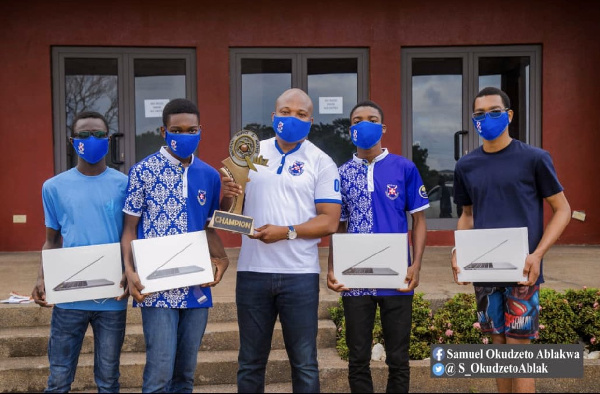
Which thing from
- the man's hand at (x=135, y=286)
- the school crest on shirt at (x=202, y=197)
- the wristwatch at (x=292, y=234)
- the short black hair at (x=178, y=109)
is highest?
the short black hair at (x=178, y=109)

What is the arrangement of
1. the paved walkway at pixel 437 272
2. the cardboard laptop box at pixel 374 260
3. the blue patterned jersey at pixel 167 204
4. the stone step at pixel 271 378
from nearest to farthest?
the blue patterned jersey at pixel 167 204, the cardboard laptop box at pixel 374 260, the stone step at pixel 271 378, the paved walkway at pixel 437 272

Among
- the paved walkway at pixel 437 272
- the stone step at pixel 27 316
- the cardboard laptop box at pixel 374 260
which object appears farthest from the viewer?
the paved walkway at pixel 437 272

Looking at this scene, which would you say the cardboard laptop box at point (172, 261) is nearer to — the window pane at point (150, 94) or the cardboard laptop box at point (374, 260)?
the cardboard laptop box at point (374, 260)

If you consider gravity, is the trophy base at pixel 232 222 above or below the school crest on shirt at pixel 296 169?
below

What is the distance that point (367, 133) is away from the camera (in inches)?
132

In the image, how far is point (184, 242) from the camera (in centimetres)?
299

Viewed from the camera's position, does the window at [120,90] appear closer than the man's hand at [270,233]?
No

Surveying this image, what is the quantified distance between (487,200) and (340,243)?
0.79 meters

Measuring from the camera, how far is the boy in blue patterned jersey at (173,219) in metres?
2.96

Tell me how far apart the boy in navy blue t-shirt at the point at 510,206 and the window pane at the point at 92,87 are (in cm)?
589

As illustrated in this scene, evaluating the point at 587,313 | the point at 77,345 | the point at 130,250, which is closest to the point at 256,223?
the point at 130,250

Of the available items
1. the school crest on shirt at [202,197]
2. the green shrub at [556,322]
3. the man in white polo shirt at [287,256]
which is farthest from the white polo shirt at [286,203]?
the green shrub at [556,322]

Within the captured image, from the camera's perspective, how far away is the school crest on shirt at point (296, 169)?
3.10 m

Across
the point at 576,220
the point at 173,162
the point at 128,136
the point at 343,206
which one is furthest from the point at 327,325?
the point at 576,220
